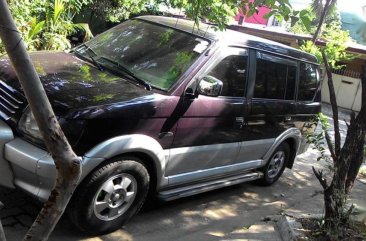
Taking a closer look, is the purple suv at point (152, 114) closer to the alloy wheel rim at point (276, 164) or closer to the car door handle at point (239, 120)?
the car door handle at point (239, 120)

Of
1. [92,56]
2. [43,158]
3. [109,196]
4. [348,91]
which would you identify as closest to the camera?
[43,158]

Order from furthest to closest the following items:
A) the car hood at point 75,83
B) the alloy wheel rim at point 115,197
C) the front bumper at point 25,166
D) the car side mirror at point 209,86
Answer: the car side mirror at point 209,86 < the alloy wheel rim at point 115,197 < the car hood at point 75,83 < the front bumper at point 25,166

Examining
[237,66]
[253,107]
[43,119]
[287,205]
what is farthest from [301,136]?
[43,119]

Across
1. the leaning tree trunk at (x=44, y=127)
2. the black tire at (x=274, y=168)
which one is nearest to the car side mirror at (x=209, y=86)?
the black tire at (x=274, y=168)

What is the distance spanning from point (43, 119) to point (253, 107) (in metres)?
3.71

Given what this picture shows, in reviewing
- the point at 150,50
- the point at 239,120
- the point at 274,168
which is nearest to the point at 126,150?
the point at 150,50

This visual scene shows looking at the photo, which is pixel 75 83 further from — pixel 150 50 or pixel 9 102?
pixel 150 50

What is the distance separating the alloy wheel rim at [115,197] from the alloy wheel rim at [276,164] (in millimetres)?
2759

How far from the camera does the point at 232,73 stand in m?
5.15

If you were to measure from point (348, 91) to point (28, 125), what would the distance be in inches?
661

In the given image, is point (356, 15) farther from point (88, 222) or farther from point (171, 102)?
point (88, 222)

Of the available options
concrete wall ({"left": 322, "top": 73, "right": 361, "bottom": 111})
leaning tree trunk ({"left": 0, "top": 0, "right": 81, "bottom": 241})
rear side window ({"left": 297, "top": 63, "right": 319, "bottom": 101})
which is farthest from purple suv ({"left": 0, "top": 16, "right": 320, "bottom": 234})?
concrete wall ({"left": 322, "top": 73, "right": 361, "bottom": 111})

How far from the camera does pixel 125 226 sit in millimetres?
4520

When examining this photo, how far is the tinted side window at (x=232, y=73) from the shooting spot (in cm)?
499
